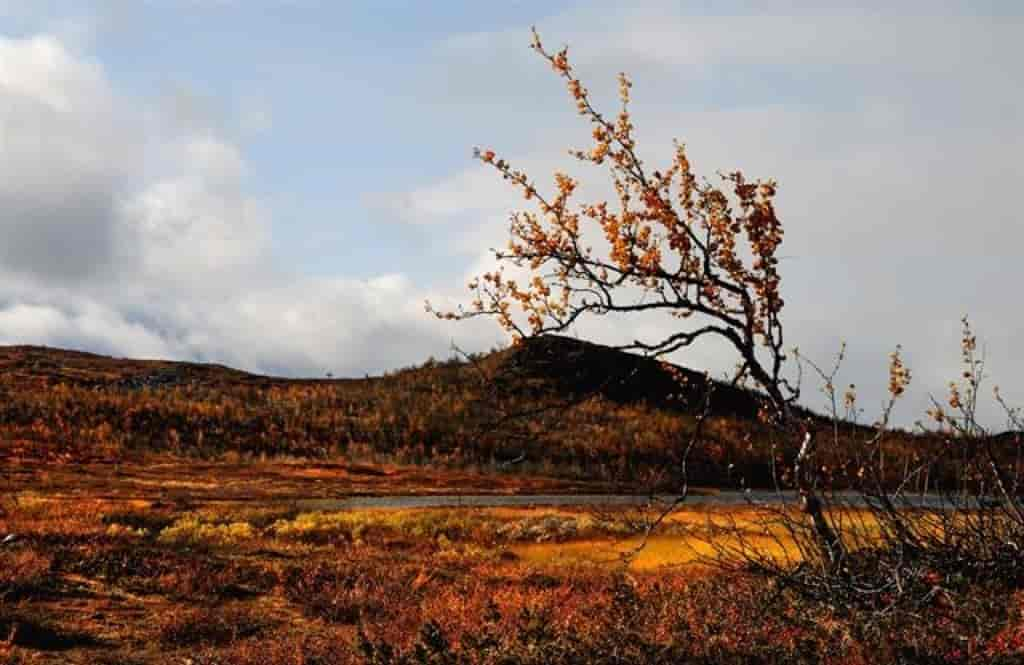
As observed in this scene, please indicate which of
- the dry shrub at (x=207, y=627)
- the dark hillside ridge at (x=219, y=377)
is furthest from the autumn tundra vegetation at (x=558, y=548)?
the dark hillside ridge at (x=219, y=377)

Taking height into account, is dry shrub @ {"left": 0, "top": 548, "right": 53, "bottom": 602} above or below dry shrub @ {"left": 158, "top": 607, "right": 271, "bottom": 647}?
above

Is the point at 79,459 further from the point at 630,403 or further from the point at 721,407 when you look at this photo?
the point at 721,407

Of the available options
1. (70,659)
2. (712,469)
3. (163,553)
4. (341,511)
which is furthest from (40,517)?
(712,469)

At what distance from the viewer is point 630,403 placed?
54.9 m

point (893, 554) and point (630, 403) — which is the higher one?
point (630, 403)

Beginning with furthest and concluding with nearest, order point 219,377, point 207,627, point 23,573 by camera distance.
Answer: point 219,377
point 23,573
point 207,627

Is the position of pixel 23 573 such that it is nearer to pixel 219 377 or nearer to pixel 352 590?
pixel 352 590

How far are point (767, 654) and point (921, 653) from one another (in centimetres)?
128

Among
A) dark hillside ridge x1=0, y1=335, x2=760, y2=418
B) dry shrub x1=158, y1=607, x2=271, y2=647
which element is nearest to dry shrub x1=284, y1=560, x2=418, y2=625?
dry shrub x1=158, y1=607, x2=271, y2=647

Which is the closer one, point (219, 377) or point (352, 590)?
point (352, 590)

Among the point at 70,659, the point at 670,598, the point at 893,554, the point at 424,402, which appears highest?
the point at 424,402

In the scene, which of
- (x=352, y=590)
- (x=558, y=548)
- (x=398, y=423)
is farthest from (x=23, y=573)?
(x=398, y=423)

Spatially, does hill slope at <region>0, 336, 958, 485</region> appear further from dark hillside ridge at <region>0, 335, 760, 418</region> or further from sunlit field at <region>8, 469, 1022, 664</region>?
sunlit field at <region>8, 469, 1022, 664</region>

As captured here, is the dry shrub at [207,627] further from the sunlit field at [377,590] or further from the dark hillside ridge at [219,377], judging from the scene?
the dark hillside ridge at [219,377]
